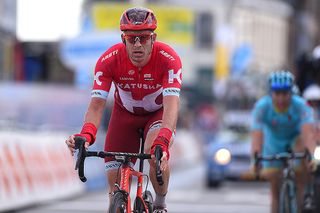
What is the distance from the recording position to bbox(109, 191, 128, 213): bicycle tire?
869cm

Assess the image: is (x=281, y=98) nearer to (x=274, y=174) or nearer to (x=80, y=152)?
(x=274, y=174)

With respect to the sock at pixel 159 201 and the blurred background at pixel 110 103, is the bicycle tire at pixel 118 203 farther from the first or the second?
the blurred background at pixel 110 103

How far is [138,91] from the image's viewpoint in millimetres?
9633

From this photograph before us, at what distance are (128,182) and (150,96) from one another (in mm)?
866

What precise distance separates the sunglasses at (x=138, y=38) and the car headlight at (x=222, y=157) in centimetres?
1557

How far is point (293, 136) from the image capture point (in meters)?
13.1

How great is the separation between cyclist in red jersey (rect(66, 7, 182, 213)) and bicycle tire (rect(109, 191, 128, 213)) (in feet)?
1.26

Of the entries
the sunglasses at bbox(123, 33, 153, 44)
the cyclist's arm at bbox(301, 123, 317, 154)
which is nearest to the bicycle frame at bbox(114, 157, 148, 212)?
the sunglasses at bbox(123, 33, 153, 44)

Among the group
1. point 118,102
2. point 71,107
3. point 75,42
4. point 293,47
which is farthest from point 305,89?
point 293,47

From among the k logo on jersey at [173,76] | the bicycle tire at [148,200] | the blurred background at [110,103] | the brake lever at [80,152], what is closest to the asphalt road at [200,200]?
the blurred background at [110,103]

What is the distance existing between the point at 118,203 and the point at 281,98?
4053 millimetres

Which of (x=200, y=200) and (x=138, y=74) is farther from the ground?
(x=200, y=200)

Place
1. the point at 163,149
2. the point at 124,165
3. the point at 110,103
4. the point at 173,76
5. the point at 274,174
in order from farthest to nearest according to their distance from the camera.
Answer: the point at 110,103
the point at 274,174
the point at 173,76
the point at 124,165
the point at 163,149

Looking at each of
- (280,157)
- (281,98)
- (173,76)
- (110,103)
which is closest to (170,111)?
(173,76)
